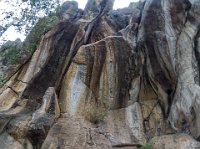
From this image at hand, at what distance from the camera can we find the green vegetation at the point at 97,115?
42.5 feet

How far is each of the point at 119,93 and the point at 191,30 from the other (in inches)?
141

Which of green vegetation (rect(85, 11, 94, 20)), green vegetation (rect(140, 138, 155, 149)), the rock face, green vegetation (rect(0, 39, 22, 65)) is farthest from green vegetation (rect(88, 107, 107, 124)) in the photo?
green vegetation (rect(85, 11, 94, 20))

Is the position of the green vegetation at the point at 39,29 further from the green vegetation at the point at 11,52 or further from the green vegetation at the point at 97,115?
the green vegetation at the point at 97,115

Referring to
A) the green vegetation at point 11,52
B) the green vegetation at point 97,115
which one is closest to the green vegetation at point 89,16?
the green vegetation at point 11,52

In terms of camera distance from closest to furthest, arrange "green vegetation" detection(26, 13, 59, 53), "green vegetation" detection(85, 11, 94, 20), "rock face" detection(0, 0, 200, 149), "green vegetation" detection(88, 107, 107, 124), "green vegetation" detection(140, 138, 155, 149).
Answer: "green vegetation" detection(140, 138, 155, 149)
"rock face" detection(0, 0, 200, 149)
"green vegetation" detection(88, 107, 107, 124)
"green vegetation" detection(26, 13, 59, 53)
"green vegetation" detection(85, 11, 94, 20)

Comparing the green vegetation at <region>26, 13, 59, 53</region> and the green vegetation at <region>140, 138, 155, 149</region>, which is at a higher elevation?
the green vegetation at <region>26, 13, 59, 53</region>

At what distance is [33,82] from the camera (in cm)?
1441

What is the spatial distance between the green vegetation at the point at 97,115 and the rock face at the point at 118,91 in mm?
36

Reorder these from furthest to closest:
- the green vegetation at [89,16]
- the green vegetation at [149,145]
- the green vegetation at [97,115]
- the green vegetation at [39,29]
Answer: the green vegetation at [89,16] < the green vegetation at [39,29] < the green vegetation at [97,115] < the green vegetation at [149,145]

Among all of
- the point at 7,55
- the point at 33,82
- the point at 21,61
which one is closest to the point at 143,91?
the point at 33,82

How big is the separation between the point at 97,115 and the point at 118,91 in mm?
1272

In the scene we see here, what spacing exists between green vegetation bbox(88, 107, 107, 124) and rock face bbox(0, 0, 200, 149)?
0.12 ft

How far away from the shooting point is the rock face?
11922 mm

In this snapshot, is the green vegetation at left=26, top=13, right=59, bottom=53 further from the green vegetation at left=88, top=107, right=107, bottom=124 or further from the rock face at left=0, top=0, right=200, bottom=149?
the green vegetation at left=88, top=107, right=107, bottom=124
